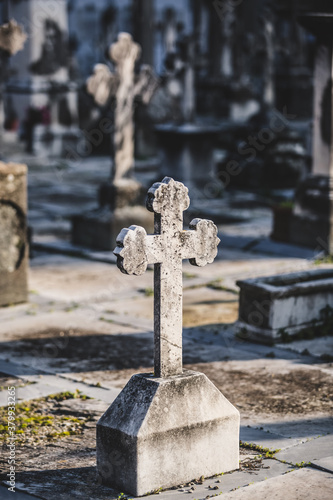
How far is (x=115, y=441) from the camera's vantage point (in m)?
5.48

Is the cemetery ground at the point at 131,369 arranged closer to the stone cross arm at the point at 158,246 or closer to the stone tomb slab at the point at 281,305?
the stone tomb slab at the point at 281,305

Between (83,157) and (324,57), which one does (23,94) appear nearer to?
(83,157)

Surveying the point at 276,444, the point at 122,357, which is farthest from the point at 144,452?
the point at 122,357

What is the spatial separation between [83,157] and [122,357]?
49.3ft

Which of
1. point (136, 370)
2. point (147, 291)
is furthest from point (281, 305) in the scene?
A: point (147, 291)

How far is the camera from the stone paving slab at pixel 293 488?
17.7 ft

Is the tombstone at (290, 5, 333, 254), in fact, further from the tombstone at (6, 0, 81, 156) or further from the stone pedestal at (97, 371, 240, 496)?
the tombstone at (6, 0, 81, 156)

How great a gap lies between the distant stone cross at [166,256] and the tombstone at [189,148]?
1146 cm

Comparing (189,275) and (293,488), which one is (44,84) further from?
(293,488)

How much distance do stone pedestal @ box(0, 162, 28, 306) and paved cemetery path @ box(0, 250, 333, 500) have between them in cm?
22

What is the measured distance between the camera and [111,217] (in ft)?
42.5

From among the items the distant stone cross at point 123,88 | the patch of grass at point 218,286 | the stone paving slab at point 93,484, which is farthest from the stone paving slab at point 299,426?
the distant stone cross at point 123,88

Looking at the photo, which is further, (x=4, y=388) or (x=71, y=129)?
(x=71, y=129)

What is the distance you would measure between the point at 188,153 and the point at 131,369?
10.0 metres
